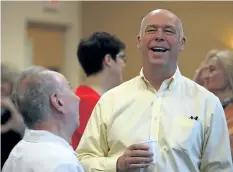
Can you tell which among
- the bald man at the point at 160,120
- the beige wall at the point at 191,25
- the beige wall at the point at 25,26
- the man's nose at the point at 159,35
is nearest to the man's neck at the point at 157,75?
the bald man at the point at 160,120

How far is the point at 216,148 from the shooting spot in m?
1.79

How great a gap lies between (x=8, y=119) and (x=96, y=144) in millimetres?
1411

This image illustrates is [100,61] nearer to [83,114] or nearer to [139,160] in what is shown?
[83,114]

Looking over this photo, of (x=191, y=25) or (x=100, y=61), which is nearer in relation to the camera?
(x=100, y=61)

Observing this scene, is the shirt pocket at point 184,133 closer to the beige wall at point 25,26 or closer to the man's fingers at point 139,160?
the man's fingers at point 139,160

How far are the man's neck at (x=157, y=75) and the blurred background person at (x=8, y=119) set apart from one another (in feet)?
4.73

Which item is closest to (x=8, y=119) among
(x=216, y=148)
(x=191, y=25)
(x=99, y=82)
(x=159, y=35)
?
(x=99, y=82)

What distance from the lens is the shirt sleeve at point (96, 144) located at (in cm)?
186

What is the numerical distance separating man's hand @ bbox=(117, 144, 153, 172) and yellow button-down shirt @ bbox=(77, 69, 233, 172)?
0.09m

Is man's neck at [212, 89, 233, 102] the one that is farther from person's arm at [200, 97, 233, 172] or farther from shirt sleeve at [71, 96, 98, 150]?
person's arm at [200, 97, 233, 172]

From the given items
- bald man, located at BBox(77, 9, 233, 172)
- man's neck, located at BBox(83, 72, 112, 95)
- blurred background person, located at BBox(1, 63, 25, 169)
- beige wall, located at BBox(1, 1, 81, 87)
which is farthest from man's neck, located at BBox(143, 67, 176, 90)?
beige wall, located at BBox(1, 1, 81, 87)

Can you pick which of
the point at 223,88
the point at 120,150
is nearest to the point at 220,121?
the point at 120,150

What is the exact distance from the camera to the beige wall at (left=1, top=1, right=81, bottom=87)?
575 cm

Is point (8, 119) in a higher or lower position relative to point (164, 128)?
lower
